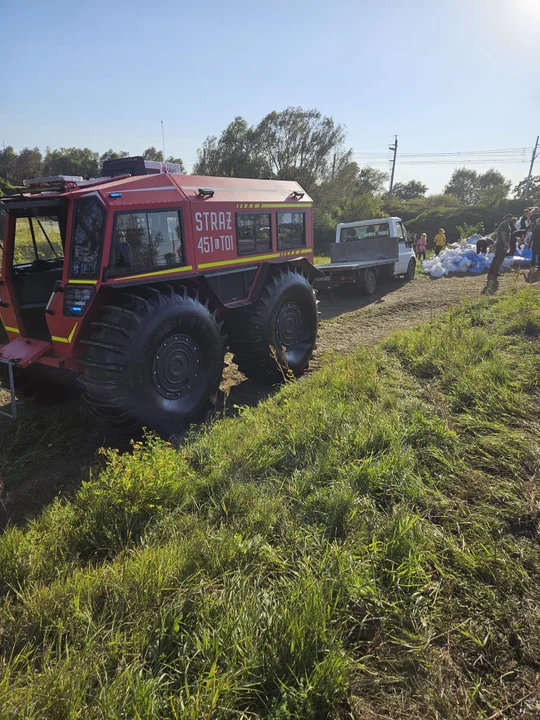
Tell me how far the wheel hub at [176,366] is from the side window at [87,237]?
95 centimetres

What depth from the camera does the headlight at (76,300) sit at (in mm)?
3830

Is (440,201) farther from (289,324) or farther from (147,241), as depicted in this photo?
(147,241)

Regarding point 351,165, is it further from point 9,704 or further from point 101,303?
point 9,704

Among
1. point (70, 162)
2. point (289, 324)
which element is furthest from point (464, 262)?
point (70, 162)

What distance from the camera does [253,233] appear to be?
18.1ft

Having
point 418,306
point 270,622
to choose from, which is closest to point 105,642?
point 270,622

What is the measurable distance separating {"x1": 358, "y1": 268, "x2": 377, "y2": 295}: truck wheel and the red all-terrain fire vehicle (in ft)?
18.6

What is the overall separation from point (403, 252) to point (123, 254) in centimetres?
1079

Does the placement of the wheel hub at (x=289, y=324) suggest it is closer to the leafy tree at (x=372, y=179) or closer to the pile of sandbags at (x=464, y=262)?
the pile of sandbags at (x=464, y=262)


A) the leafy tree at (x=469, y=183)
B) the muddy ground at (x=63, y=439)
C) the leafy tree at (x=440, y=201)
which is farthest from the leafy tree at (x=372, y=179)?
the muddy ground at (x=63, y=439)

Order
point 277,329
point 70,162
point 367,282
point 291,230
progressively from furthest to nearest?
point 70,162 < point 367,282 < point 291,230 < point 277,329

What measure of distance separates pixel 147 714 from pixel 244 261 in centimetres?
457

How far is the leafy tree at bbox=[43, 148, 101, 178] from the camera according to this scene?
36.9 m

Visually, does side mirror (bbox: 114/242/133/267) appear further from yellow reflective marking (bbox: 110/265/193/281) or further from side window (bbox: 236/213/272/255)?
Answer: side window (bbox: 236/213/272/255)
